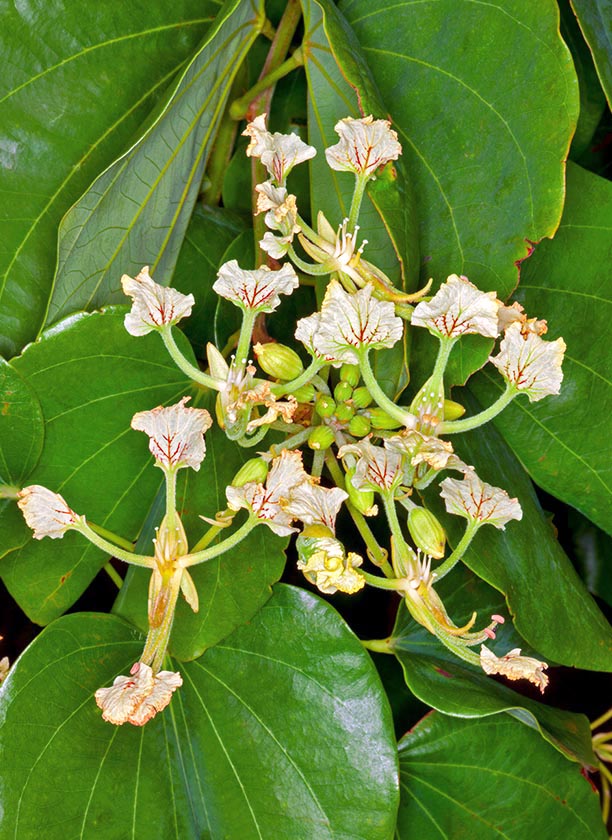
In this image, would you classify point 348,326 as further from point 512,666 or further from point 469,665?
point 469,665

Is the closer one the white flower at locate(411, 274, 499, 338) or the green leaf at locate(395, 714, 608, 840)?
the white flower at locate(411, 274, 499, 338)

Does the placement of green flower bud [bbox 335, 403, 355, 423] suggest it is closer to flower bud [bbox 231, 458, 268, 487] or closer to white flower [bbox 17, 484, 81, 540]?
flower bud [bbox 231, 458, 268, 487]

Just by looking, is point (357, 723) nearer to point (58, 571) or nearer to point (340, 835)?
point (340, 835)


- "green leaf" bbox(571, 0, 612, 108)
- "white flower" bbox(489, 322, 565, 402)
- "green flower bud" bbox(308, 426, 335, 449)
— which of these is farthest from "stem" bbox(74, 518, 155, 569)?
"green leaf" bbox(571, 0, 612, 108)

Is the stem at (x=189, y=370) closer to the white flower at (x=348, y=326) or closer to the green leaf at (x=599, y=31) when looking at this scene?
the white flower at (x=348, y=326)

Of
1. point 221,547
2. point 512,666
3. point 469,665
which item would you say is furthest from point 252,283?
point 469,665

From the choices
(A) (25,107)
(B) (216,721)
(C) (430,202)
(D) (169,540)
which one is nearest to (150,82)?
(A) (25,107)

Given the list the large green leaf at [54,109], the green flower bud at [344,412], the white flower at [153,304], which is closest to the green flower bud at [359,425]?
the green flower bud at [344,412]

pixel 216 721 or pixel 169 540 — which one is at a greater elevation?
pixel 169 540
